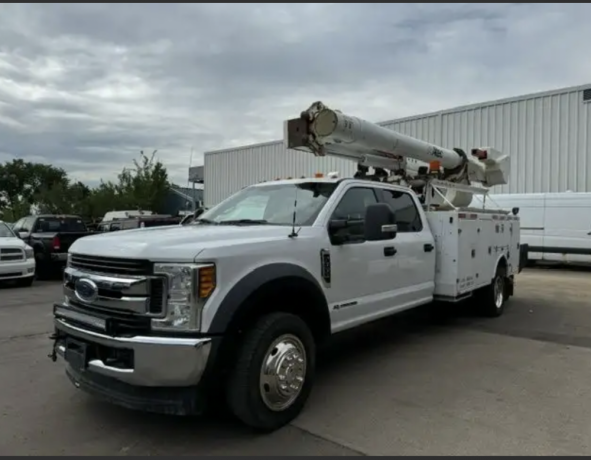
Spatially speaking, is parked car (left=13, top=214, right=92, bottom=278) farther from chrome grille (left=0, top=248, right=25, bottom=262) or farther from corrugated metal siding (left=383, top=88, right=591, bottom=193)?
corrugated metal siding (left=383, top=88, right=591, bottom=193)

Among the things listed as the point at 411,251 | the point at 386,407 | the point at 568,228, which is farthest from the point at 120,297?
the point at 568,228

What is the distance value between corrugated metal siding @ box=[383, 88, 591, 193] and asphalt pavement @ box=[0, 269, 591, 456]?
12280 millimetres

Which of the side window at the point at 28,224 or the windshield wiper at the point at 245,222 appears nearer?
the windshield wiper at the point at 245,222

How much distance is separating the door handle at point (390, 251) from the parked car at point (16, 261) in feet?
32.7

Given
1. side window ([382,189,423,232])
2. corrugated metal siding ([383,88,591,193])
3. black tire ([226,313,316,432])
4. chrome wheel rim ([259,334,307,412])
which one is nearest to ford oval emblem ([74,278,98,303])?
black tire ([226,313,316,432])

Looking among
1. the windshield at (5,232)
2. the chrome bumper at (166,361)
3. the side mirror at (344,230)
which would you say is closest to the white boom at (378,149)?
the side mirror at (344,230)

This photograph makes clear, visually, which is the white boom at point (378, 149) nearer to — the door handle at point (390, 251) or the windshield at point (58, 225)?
the door handle at point (390, 251)

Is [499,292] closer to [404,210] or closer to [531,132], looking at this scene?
[404,210]

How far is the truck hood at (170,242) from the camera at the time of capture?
3443mm

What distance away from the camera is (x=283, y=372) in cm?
374

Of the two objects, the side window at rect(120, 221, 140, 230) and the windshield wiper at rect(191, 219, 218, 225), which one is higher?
the windshield wiper at rect(191, 219, 218, 225)

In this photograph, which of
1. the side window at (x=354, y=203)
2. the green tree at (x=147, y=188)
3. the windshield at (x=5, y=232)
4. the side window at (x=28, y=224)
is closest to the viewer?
the side window at (x=354, y=203)

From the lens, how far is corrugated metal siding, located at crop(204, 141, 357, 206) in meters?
24.4

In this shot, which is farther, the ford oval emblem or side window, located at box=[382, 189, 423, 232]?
side window, located at box=[382, 189, 423, 232]
